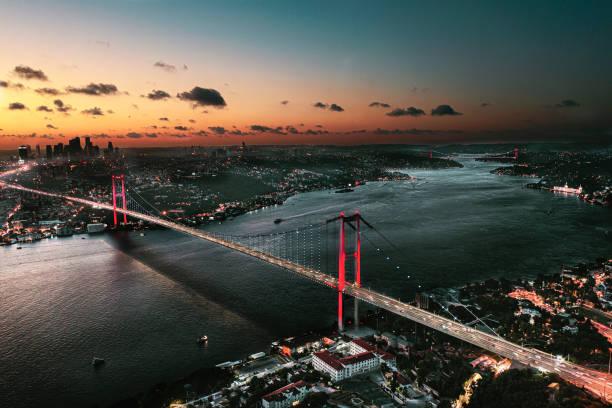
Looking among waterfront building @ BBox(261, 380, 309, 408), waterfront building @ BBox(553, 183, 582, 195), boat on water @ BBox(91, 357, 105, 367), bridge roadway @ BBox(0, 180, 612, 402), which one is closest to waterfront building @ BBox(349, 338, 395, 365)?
bridge roadway @ BBox(0, 180, 612, 402)

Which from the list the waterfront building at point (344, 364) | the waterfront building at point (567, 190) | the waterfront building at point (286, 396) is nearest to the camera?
the waterfront building at point (286, 396)

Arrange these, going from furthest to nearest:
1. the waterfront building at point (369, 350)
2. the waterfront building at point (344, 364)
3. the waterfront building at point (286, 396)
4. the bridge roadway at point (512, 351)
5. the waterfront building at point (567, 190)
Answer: the waterfront building at point (567, 190)
the waterfront building at point (369, 350)
the waterfront building at point (344, 364)
the waterfront building at point (286, 396)
the bridge roadway at point (512, 351)

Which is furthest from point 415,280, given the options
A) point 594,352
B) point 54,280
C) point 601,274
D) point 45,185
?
point 45,185

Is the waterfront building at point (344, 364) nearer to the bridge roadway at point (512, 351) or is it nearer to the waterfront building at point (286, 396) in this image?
the waterfront building at point (286, 396)

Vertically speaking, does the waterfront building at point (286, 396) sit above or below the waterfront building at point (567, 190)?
below

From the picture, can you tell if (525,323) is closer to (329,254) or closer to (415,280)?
(415,280)

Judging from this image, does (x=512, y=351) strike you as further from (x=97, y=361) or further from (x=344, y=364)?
(x=97, y=361)

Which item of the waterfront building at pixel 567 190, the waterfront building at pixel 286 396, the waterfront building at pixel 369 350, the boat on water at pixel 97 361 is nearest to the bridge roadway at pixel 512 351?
the waterfront building at pixel 369 350

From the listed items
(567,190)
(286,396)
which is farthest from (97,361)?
(567,190)
